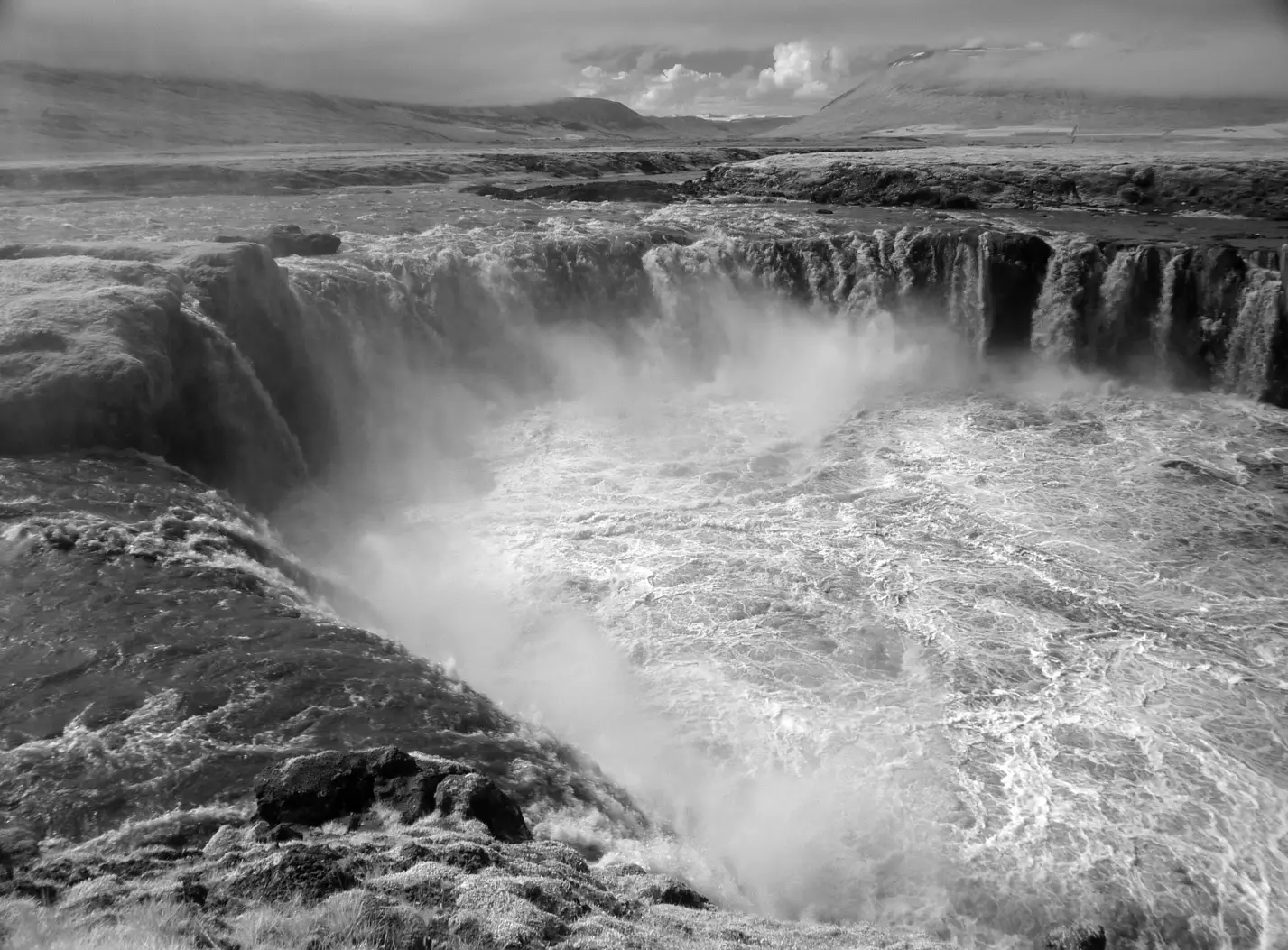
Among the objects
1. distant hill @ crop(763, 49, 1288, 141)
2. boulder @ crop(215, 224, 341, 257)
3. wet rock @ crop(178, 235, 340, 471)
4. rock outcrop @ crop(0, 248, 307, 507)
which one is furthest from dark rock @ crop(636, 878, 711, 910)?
distant hill @ crop(763, 49, 1288, 141)

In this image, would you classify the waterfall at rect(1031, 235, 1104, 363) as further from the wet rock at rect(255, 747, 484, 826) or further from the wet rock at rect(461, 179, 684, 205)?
the wet rock at rect(255, 747, 484, 826)

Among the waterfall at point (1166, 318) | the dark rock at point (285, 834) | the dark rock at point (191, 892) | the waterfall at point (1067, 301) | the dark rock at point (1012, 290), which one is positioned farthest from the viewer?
the dark rock at point (1012, 290)

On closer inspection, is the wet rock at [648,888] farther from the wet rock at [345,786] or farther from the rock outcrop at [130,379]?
the rock outcrop at [130,379]

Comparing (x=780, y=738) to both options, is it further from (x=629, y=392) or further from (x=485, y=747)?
(x=629, y=392)

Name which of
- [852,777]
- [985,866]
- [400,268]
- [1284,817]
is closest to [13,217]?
[400,268]

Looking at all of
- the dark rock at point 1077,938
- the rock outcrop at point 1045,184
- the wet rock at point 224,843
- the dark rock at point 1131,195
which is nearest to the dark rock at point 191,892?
the wet rock at point 224,843

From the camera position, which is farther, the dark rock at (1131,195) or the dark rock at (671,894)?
the dark rock at (1131,195)

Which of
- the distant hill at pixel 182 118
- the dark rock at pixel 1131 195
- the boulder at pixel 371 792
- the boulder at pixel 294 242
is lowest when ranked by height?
the boulder at pixel 371 792
